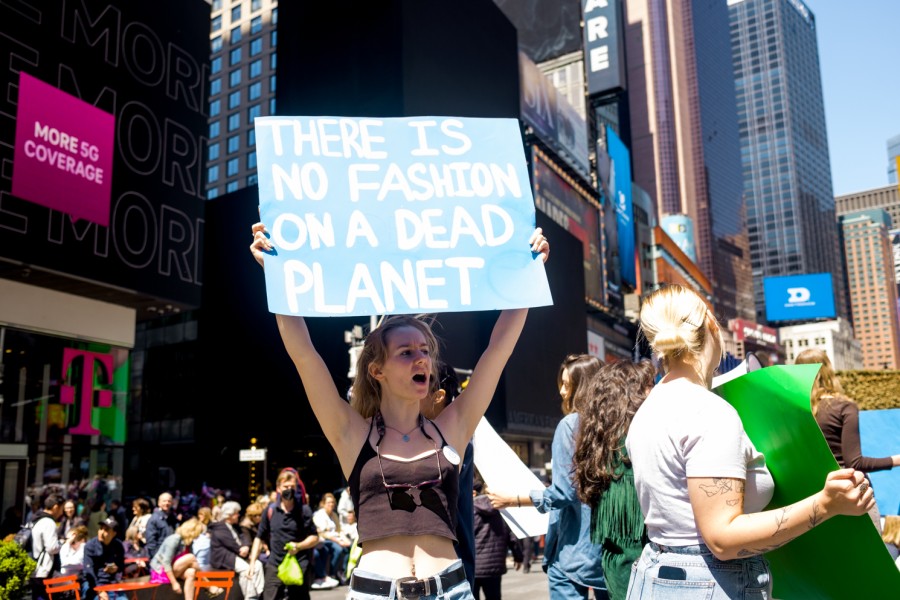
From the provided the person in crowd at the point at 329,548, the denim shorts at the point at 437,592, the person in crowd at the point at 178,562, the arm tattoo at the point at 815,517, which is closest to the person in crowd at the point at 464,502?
the denim shorts at the point at 437,592

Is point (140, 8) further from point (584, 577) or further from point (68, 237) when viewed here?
point (584, 577)

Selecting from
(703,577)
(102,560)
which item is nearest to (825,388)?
(703,577)

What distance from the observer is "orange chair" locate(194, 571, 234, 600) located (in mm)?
9508

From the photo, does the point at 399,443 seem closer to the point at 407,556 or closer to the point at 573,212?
the point at 407,556

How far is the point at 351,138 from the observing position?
3.43m

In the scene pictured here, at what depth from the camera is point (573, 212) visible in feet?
180

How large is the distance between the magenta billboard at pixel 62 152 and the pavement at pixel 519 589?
10624 mm

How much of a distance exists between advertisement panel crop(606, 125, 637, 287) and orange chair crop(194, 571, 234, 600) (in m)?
58.9

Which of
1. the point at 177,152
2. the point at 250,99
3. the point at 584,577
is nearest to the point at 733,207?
the point at 250,99

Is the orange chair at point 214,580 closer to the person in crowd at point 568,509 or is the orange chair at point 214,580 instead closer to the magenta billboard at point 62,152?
the person in crowd at point 568,509

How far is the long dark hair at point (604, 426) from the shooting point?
3.89 metres

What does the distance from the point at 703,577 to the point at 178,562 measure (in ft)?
29.6

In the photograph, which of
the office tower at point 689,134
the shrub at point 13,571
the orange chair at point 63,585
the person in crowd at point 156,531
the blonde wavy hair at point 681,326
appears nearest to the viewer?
the blonde wavy hair at point 681,326

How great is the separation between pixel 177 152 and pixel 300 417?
18963 mm
